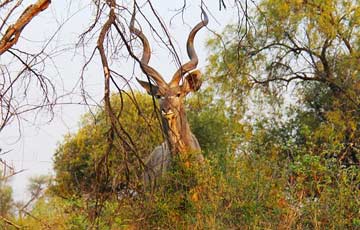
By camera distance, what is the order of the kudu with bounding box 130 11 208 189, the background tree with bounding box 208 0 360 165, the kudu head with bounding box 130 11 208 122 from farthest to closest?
the background tree with bounding box 208 0 360 165 → the kudu with bounding box 130 11 208 189 → the kudu head with bounding box 130 11 208 122

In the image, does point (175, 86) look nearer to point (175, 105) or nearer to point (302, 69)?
point (175, 105)

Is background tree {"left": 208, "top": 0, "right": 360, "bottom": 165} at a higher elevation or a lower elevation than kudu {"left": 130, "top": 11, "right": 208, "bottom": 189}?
higher

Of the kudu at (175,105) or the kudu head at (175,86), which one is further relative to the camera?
the kudu at (175,105)

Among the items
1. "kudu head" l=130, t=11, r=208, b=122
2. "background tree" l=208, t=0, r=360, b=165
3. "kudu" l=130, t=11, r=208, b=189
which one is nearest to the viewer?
"kudu head" l=130, t=11, r=208, b=122

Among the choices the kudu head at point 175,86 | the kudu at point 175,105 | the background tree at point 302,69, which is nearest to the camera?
the kudu head at point 175,86

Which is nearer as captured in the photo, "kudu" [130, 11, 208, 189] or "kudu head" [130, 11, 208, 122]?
"kudu head" [130, 11, 208, 122]

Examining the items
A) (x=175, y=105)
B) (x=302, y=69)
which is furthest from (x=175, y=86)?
(x=302, y=69)

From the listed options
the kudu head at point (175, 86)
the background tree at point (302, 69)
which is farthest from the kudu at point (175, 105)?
the background tree at point (302, 69)

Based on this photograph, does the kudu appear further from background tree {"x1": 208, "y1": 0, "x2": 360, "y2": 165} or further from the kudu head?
background tree {"x1": 208, "y1": 0, "x2": 360, "y2": 165}

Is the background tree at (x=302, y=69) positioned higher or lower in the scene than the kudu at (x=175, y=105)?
higher

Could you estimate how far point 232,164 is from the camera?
21.1 ft

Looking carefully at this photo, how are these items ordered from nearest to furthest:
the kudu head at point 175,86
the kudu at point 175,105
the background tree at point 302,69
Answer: the kudu head at point 175,86, the kudu at point 175,105, the background tree at point 302,69

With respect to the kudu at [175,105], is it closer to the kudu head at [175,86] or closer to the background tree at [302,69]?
the kudu head at [175,86]

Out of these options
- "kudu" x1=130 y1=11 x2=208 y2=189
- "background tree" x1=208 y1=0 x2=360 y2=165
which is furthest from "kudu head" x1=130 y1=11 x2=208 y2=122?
"background tree" x1=208 y1=0 x2=360 y2=165
